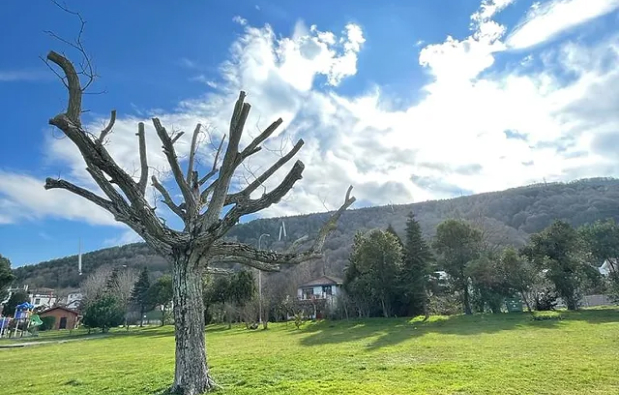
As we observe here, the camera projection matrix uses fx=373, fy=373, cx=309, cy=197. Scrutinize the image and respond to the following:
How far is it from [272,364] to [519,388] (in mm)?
5489

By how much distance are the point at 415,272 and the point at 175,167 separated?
919 inches

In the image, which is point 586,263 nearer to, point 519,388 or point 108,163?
point 519,388

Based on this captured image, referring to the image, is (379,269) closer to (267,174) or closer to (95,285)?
(267,174)

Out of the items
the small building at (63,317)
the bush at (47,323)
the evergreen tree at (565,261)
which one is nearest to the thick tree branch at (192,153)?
the evergreen tree at (565,261)

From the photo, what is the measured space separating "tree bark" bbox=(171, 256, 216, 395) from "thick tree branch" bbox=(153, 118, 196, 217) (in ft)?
4.21

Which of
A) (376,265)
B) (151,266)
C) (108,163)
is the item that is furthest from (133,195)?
(151,266)

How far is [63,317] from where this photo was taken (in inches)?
1978

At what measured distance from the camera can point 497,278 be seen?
2394 cm

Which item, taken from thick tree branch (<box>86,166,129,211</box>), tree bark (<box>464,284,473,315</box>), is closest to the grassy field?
thick tree branch (<box>86,166,129,211</box>)

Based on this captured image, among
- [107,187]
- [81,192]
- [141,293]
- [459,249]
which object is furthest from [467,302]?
[141,293]

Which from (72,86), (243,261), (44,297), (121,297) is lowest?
(243,261)

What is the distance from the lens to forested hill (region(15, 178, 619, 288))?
141 ft

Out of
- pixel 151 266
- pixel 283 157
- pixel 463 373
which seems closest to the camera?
pixel 463 373

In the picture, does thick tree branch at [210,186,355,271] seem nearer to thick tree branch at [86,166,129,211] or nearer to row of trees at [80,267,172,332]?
thick tree branch at [86,166,129,211]
